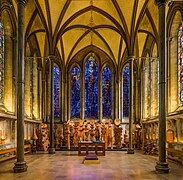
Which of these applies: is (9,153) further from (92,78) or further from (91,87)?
(92,78)

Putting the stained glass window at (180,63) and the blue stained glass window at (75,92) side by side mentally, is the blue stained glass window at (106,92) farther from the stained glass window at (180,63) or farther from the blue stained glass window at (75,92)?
the stained glass window at (180,63)

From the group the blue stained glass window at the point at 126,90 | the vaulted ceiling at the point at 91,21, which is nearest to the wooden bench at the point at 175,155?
the vaulted ceiling at the point at 91,21

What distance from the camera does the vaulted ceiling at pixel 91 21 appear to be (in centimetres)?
1727

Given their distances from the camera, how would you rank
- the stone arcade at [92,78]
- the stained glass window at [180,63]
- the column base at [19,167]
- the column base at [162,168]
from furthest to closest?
1. the stained glass window at [180,63]
2. the stone arcade at [92,78]
3. the column base at [19,167]
4. the column base at [162,168]

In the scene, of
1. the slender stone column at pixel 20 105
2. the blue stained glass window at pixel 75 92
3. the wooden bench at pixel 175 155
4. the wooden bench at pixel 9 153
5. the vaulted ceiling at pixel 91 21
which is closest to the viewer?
the slender stone column at pixel 20 105

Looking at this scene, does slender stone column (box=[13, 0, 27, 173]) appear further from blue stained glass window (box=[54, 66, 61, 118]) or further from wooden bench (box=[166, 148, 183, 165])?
blue stained glass window (box=[54, 66, 61, 118])

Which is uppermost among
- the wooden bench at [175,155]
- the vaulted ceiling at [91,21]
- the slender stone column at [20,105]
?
the vaulted ceiling at [91,21]

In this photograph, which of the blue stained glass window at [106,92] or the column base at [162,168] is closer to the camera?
the column base at [162,168]

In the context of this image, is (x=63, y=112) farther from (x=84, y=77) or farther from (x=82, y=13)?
(x=82, y=13)

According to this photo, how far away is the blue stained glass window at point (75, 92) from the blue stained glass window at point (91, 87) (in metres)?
0.74

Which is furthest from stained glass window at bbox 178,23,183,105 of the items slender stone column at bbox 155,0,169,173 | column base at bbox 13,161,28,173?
column base at bbox 13,161,28,173

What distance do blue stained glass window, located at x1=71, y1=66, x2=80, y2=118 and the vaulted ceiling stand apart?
3.54 meters

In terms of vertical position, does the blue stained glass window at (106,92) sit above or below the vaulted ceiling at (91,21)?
below

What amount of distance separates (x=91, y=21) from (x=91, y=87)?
6.96 meters
